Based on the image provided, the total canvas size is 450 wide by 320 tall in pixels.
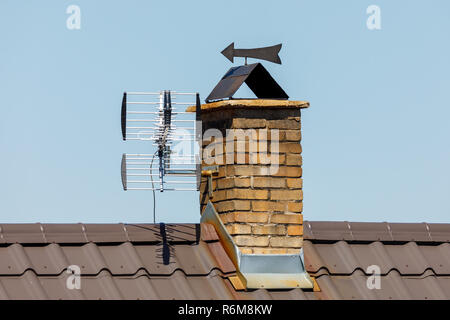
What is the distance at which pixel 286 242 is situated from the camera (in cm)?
1267

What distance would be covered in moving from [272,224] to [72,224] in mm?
2058

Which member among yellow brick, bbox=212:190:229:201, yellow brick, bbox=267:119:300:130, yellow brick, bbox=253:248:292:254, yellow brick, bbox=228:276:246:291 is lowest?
yellow brick, bbox=228:276:246:291

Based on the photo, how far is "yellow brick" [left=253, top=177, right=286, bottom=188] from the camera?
1271 centimetres

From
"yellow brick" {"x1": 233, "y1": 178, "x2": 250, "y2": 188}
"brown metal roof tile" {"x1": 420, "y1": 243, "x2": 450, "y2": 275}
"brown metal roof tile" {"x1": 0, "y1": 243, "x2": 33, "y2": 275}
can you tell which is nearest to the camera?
"brown metal roof tile" {"x1": 0, "y1": 243, "x2": 33, "y2": 275}

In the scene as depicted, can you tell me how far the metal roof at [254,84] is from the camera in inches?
521

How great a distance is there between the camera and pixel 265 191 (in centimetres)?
1271

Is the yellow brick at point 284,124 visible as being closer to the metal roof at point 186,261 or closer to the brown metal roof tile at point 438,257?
A: the metal roof at point 186,261

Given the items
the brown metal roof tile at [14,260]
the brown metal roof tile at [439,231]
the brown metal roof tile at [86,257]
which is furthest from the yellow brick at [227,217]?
the brown metal roof tile at [439,231]

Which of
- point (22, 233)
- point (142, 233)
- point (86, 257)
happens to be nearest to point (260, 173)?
point (142, 233)

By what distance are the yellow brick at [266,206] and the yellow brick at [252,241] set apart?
295 millimetres

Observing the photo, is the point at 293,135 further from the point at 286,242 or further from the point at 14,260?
the point at 14,260

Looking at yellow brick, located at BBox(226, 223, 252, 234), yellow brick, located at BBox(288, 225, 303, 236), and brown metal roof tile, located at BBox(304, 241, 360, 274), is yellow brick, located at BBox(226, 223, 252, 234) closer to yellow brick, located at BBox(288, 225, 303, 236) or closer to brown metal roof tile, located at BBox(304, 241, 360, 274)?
yellow brick, located at BBox(288, 225, 303, 236)

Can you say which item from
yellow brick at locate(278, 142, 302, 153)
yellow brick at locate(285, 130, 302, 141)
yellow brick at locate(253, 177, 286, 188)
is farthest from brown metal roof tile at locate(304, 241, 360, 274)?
yellow brick at locate(285, 130, 302, 141)
